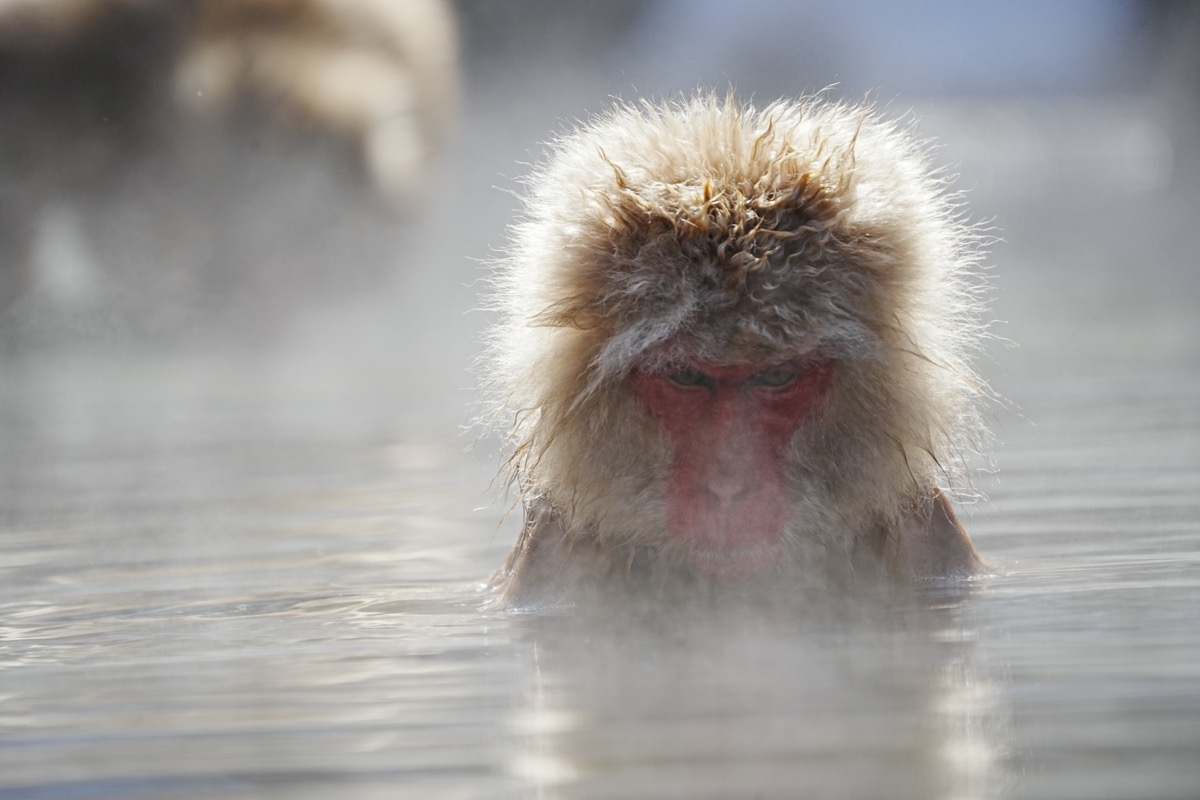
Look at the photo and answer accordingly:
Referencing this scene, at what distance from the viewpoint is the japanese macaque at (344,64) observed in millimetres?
10227

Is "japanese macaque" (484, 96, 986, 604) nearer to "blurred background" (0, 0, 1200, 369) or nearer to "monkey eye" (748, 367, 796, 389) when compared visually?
"monkey eye" (748, 367, 796, 389)

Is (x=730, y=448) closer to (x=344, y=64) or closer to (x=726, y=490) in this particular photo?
(x=726, y=490)

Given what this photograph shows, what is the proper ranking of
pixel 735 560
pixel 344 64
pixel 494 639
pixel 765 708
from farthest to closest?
pixel 344 64 < pixel 735 560 < pixel 494 639 < pixel 765 708

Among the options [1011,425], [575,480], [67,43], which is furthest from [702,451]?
[67,43]

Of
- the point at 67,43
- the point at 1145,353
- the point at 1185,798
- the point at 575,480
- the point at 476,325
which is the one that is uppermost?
the point at 67,43

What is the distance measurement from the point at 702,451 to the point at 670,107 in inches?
26.0

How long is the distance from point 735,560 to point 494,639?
40 cm

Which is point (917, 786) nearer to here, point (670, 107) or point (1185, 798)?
point (1185, 798)

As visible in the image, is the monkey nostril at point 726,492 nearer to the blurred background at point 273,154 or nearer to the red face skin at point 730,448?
the red face skin at point 730,448

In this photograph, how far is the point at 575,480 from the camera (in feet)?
8.80

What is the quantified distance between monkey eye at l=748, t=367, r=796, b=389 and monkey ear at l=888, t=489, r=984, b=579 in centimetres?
40

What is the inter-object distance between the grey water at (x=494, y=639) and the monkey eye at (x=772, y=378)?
A: 1.13 ft

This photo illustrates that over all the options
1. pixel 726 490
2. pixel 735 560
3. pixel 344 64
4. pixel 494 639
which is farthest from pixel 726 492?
pixel 344 64

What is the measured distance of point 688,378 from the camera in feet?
8.35
